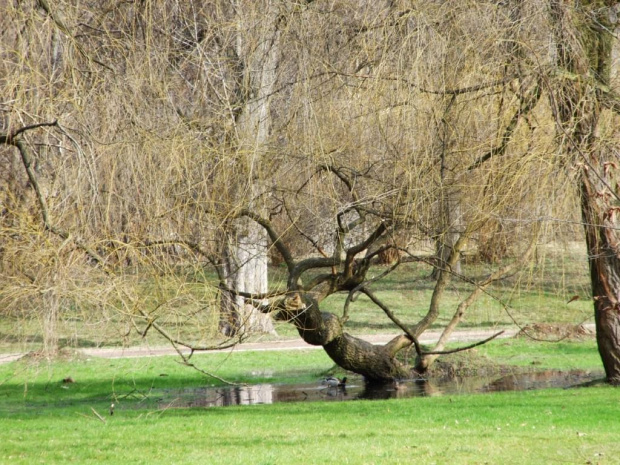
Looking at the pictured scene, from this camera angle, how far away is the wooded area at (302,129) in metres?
8.89

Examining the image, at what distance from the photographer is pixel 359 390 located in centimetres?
1345

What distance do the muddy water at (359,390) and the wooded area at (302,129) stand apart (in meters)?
2.33

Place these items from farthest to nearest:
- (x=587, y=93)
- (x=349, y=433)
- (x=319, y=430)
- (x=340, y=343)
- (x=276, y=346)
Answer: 1. (x=276, y=346)
2. (x=340, y=343)
3. (x=587, y=93)
4. (x=319, y=430)
5. (x=349, y=433)

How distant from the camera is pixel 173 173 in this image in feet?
32.5

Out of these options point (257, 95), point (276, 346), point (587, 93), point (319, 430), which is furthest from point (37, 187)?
point (276, 346)

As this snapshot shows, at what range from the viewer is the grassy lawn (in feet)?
25.1

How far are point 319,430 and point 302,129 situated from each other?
3.47 metres

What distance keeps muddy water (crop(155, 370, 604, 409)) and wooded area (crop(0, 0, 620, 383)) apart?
2.33m

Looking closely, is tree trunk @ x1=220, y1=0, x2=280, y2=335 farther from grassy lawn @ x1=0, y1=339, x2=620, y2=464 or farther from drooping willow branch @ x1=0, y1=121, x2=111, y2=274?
drooping willow branch @ x1=0, y1=121, x2=111, y2=274

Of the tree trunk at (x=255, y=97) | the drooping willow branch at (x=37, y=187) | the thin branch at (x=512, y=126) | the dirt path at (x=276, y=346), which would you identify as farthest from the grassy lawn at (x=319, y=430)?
the dirt path at (x=276, y=346)

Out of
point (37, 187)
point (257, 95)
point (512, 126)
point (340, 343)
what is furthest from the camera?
point (340, 343)

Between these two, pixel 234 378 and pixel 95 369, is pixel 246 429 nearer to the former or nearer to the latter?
pixel 234 378

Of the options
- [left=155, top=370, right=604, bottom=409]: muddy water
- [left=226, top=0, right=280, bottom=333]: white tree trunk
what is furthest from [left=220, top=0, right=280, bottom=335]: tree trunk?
[left=155, top=370, right=604, bottom=409]: muddy water

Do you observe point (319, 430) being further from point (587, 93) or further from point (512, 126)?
point (587, 93)
